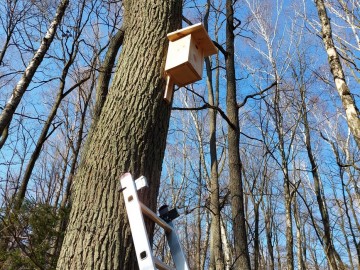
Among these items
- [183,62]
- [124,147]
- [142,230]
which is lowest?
[142,230]

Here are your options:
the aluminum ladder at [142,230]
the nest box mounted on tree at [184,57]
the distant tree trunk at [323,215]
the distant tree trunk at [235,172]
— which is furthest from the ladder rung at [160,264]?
the distant tree trunk at [323,215]

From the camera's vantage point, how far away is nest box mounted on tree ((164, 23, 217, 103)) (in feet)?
7.31

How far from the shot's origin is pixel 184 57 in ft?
7.32

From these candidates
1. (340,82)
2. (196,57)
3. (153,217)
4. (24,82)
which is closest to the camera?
(153,217)

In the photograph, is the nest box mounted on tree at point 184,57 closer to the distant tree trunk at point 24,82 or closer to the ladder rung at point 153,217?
the ladder rung at point 153,217

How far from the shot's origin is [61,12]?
557 centimetres

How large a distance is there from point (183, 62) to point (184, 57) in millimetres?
54

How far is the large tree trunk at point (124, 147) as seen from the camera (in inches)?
64.9

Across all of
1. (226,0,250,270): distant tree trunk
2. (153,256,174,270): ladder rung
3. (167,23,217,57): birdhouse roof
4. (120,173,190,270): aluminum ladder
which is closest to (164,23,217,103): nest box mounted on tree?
(167,23,217,57): birdhouse roof

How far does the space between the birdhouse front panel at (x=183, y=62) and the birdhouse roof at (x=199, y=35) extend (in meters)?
0.03

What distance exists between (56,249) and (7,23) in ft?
22.1

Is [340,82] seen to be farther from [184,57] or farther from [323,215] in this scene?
[323,215]

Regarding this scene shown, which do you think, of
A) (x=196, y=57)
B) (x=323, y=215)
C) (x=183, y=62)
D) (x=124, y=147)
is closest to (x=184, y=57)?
(x=183, y=62)

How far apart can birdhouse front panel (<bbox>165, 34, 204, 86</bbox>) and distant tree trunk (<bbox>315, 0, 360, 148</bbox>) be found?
3019 mm
